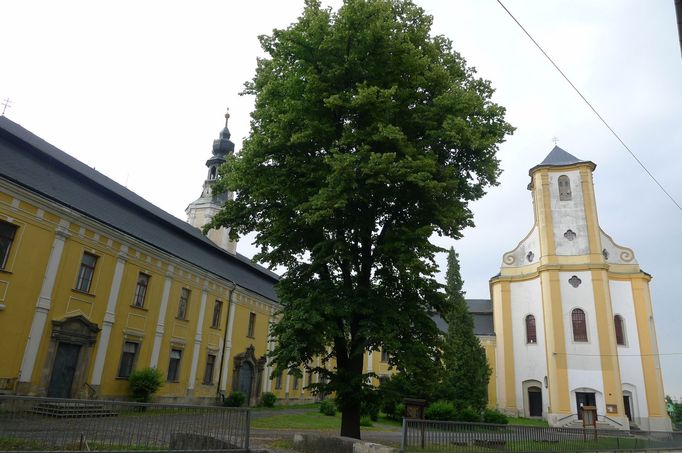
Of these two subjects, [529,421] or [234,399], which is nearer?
[234,399]

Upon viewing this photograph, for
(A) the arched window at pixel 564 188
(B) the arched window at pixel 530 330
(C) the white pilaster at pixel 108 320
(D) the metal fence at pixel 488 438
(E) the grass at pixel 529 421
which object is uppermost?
(A) the arched window at pixel 564 188

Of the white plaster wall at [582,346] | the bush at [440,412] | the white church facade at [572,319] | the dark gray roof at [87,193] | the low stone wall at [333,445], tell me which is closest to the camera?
the low stone wall at [333,445]

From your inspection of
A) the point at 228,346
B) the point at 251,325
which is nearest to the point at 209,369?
the point at 228,346

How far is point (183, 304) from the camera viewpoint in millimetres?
24938

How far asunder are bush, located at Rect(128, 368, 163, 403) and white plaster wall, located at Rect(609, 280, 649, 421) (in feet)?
104

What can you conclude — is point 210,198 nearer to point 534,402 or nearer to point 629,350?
point 534,402

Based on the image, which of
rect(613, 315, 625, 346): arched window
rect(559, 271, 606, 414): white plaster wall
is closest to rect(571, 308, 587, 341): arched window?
rect(559, 271, 606, 414): white plaster wall

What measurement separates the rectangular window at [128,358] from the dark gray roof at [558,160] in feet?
110

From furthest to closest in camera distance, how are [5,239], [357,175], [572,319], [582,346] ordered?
[572,319]
[582,346]
[5,239]
[357,175]

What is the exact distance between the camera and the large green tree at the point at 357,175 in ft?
38.7

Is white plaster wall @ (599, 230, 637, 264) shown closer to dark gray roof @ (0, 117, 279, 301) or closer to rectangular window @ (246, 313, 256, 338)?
rectangular window @ (246, 313, 256, 338)

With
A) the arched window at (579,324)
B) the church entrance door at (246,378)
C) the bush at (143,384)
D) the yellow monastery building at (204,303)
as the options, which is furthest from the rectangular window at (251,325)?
the arched window at (579,324)

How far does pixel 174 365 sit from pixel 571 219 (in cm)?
3087

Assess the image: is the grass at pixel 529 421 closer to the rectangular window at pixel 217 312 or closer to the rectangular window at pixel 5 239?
the rectangular window at pixel 217 312
